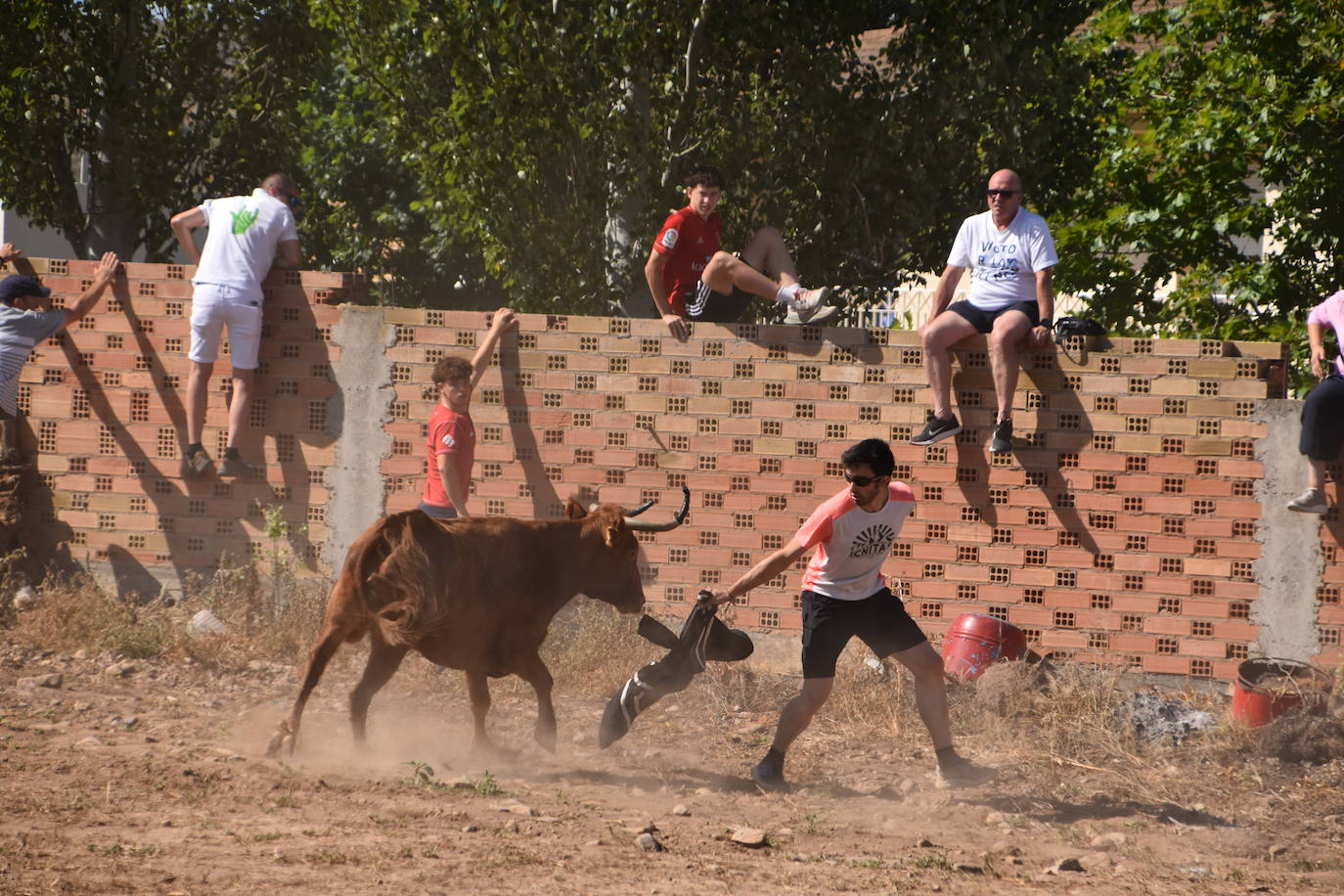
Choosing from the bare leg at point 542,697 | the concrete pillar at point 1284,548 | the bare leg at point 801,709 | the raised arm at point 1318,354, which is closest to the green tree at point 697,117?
the raised arm at point 1318,354

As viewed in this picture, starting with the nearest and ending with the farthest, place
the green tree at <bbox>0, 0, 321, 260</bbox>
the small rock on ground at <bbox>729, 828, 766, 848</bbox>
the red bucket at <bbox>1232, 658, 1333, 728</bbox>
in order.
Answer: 1. the small rock on ground at <bbox>729, 828, 766, 848</bbox>
2. the red bucket at <bbox>1232, 658, 1333, 728</bbox>
3. the green tree at <bbox>0, 0, 321, 260</bbox>

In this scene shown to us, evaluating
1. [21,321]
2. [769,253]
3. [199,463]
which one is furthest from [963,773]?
[21,321]

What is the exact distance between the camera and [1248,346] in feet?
28.1

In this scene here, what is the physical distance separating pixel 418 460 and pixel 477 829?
4.04 meters

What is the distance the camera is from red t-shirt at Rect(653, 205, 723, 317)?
926 cm

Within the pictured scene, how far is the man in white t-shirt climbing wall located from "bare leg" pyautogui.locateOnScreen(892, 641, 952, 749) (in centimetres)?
217

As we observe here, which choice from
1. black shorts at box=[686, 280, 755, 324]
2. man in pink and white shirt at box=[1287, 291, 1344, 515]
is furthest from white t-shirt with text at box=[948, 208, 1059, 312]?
man in pink and white shirt at box=[1287, 291, 1344, 515]

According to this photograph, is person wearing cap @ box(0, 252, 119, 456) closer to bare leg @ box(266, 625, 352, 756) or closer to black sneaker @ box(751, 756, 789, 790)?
bare leg @ box(266, 625, 352, 756)

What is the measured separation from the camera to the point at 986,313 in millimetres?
8656

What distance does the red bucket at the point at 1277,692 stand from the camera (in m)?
7.55

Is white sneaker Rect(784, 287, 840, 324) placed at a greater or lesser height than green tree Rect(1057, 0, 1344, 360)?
lesser

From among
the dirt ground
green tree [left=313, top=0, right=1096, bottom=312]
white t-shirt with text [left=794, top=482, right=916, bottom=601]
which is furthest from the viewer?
green tree [left=313, top=0, right=1096, bottom=312]

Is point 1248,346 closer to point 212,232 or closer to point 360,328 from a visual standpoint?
point 360,328

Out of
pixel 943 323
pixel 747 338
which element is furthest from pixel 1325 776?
pixel 747 338
